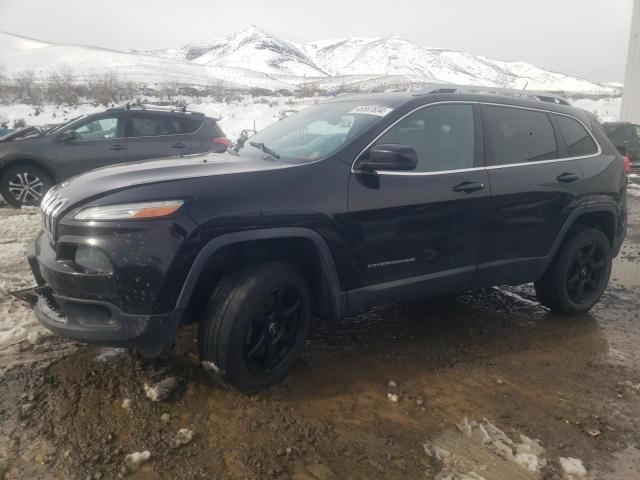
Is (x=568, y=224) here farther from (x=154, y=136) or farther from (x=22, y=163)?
(x=22, y=163)

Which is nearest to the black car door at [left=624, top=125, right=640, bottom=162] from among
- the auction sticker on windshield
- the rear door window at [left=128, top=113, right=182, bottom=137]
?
the rear door window at [left=128, top=113, right=182, bottom=137]

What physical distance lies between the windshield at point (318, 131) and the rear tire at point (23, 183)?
5581mm

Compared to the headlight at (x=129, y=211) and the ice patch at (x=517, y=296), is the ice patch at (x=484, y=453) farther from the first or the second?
the ice patch at (x=517, y=296)

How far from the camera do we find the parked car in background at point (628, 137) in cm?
1524

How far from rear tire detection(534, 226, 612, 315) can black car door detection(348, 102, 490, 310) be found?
1.02 m

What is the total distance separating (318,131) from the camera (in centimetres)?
364

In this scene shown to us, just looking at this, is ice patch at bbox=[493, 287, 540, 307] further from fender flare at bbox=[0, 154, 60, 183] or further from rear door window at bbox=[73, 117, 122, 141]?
fender flare at bbox=[0, 154, 60, 183]

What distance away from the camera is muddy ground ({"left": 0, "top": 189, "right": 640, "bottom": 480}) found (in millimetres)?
2412

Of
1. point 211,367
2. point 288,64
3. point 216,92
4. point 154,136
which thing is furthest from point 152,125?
point 288,64

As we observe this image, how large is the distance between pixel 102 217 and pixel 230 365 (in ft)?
3.28

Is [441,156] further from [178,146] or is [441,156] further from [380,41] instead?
[380,41]

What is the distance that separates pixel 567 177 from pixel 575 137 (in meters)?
0.46

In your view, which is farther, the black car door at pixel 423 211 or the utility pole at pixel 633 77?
the utility pole at pixel 633 77

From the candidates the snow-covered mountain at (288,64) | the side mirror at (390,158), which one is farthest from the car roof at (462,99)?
the snow-covered mountain at (288,64)
